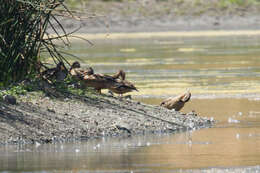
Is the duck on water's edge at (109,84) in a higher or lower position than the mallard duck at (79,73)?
lower

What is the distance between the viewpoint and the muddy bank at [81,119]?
1263 centimetres

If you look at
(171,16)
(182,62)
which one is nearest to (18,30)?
(182,62)

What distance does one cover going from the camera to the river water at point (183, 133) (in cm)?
1068

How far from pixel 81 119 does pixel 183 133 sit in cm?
154

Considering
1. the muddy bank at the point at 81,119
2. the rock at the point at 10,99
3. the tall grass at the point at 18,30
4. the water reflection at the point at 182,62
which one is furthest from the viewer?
the water reflection at the point at 182,62

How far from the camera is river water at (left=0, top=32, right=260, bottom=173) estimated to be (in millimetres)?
10680

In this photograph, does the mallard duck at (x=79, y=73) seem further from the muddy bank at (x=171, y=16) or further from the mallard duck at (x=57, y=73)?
the muddy bank at (x=171, y=16)

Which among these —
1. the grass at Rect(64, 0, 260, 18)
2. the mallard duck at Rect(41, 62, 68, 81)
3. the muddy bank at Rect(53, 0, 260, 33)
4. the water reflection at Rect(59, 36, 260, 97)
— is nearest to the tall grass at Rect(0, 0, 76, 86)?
the mallard duck at Rect(41, 62, 68, 81)

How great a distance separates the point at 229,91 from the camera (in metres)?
19.6

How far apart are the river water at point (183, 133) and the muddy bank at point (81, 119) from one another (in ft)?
1.07

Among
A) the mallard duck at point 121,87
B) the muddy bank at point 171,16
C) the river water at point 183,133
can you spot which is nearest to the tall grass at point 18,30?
the mallard duck at point 121,87

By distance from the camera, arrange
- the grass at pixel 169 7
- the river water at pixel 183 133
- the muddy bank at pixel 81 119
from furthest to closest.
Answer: the grass at pixel 169 7
the muddy bank at pixel 81 119
the river water at pixel 183 133

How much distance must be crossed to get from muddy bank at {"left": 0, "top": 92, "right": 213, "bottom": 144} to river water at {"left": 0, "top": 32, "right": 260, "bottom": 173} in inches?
12.8

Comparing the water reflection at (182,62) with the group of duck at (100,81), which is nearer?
the group of duck at (100,81)
